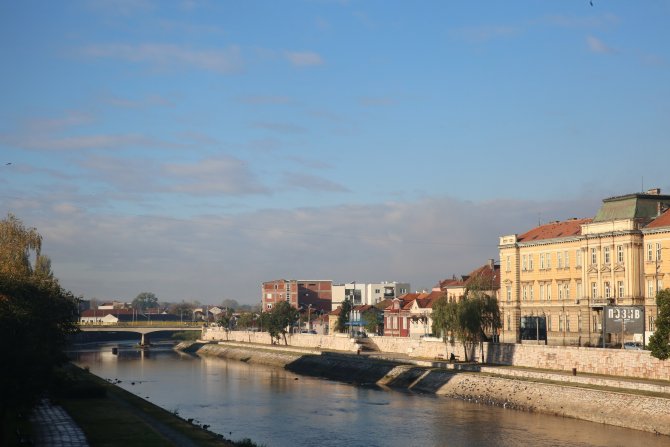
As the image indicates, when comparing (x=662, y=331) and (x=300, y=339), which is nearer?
(x=662, y=331)

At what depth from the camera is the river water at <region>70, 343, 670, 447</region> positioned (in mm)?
56344

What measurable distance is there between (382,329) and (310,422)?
9015cm

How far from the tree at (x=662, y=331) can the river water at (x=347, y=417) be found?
666 cm

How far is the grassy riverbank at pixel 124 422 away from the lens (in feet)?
148

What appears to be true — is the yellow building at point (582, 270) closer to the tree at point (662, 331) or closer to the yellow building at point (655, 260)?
the yellow building at point (655, 260)

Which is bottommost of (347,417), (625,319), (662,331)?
(347,417)

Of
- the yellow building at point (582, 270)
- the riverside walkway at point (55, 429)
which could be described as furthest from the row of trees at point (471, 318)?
the riverside walkway at point (55, 429)

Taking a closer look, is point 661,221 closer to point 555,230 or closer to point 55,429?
point 555,230

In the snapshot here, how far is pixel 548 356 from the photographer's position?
8056cm

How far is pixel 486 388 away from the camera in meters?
76.4

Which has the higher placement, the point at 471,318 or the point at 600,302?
the point at 600,302

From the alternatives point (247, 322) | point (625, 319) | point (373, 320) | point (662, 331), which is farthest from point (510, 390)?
point (247, 322)

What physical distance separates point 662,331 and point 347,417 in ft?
81.2

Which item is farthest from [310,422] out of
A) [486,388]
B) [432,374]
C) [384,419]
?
[432,374]
